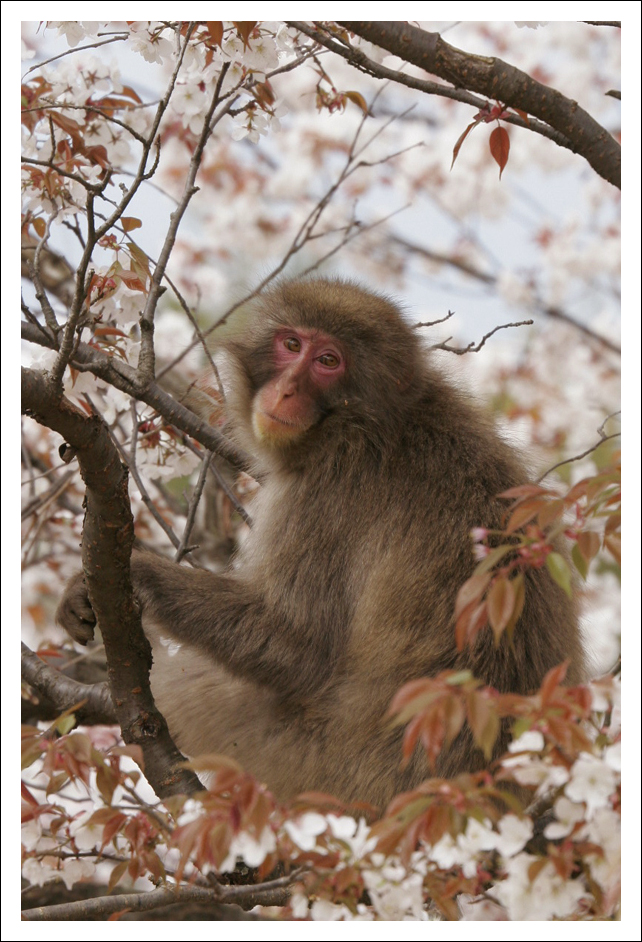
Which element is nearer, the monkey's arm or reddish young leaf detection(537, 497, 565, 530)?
reddish young leaf detection(537, 497, 565, 530)

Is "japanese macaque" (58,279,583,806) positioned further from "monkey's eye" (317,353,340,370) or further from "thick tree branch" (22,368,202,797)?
"thick tree branch" (22,368,202,797)

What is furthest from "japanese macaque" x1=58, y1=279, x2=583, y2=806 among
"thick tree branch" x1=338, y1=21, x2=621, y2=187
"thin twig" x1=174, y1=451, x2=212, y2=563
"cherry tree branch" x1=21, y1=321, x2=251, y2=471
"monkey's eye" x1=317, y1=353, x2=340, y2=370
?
"thick tree branch" x1=338, y1=21, x2=621, y2=187

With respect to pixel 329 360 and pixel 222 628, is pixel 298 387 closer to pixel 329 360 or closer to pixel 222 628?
pixel 329 360

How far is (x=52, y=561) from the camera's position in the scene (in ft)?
21.3

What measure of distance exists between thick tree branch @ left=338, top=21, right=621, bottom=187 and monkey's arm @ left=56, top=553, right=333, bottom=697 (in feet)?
6.38

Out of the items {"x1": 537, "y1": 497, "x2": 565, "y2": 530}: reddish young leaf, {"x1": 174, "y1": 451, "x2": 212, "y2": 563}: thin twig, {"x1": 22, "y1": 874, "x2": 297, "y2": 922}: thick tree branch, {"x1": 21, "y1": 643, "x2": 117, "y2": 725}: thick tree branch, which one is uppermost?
{"x1": 174, "y1": 451, "x2": 212, "y2": 563}: thin twig

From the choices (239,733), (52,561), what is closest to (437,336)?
(239,733)

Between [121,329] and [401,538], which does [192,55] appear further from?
[401,538]

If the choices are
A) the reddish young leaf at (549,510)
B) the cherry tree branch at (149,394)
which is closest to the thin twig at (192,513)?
the cherry tree branch at (149,394)

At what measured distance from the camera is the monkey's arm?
3658 mm

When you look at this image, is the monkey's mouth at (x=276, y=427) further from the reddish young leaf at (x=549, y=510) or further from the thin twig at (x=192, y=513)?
the reddish young leaf at (x=549, y=510)

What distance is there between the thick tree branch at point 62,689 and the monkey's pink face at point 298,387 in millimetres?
1371

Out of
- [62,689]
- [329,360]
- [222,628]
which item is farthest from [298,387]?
[62,689]

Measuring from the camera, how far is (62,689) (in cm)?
423
